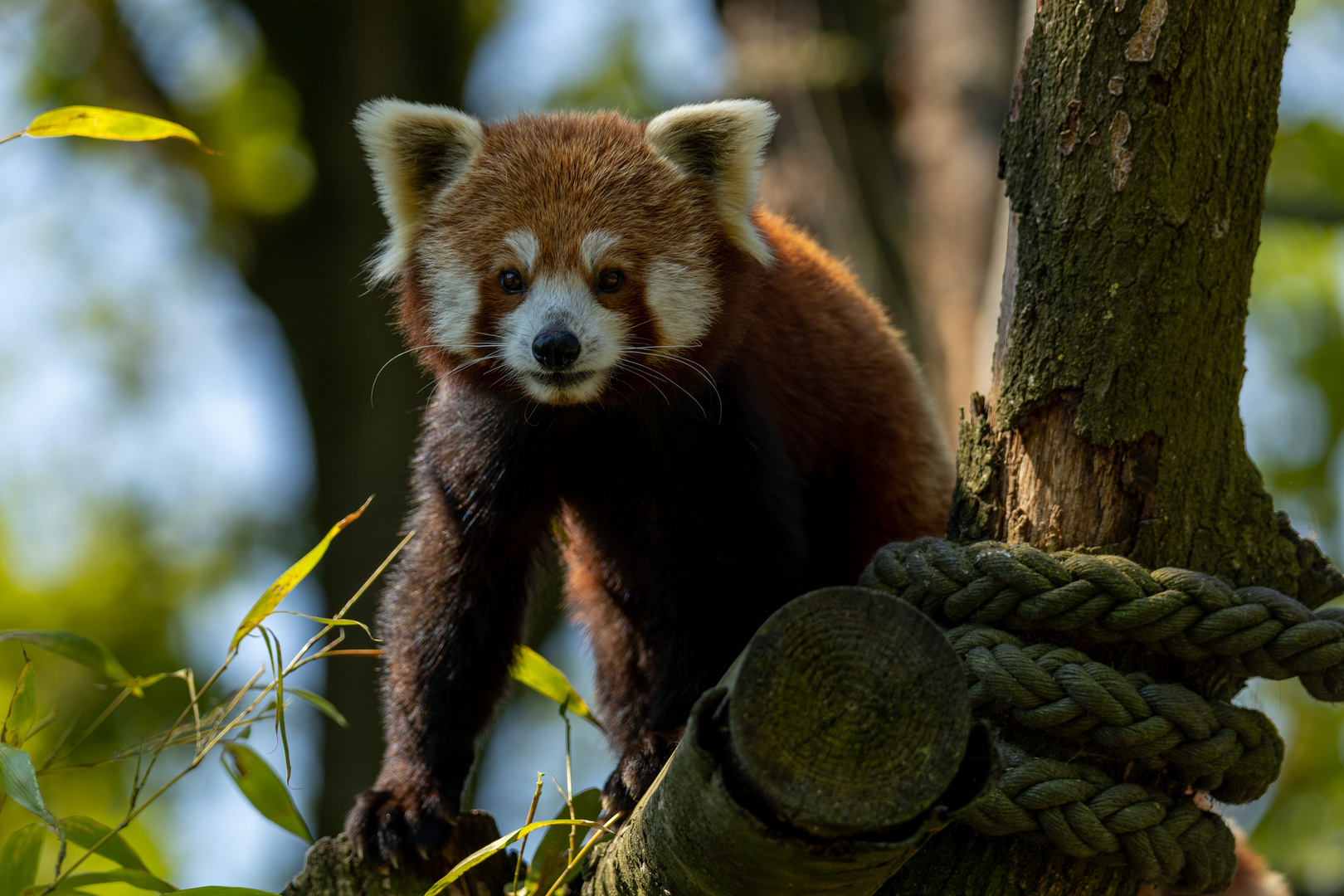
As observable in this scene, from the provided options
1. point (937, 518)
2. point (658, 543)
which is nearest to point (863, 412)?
point (937, 518)

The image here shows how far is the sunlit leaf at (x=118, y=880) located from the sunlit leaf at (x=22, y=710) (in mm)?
287

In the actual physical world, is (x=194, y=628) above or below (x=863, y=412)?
below

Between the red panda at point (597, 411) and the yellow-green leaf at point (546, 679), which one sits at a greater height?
the red panda at point (597, 411)

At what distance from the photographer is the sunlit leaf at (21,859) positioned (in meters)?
2.34

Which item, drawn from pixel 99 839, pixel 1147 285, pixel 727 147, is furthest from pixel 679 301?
pixel 99 839

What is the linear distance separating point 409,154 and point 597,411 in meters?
0.87

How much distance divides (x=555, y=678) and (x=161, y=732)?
92 centimetres

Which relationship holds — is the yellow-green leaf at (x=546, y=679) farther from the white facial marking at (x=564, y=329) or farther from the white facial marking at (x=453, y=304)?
the white facial marking at (x=453, y=304)

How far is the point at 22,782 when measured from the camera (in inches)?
78.7

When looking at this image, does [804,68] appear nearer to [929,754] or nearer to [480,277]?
[480,277]

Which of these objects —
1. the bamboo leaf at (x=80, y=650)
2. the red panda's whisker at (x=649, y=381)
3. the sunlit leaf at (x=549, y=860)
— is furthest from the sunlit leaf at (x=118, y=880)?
the red panda's whisker at (x=649, y=381)

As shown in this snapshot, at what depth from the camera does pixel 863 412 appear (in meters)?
3.42

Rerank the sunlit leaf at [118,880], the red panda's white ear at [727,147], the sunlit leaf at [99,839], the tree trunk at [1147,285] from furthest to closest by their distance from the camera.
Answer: the red panda's white ear at [727,147] → the sunlit leaf at [99,839] → the sunlit leaf at [118,880] → the tree trunk at [1147,285]

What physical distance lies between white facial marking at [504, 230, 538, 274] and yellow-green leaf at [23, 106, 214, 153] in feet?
2.44
